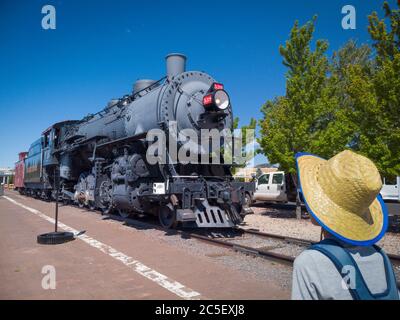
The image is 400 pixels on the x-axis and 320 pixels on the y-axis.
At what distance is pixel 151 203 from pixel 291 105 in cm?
643

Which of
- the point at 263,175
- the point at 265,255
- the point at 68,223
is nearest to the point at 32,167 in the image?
the point at 68,223

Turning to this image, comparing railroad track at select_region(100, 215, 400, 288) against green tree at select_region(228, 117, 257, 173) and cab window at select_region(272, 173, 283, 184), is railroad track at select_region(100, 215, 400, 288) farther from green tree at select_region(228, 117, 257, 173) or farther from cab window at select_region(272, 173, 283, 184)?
cab window at select_region(272, 173, 283, 184)

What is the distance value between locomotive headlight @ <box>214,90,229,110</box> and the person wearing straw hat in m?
6.59

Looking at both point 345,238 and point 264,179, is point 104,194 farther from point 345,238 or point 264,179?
point 345,238

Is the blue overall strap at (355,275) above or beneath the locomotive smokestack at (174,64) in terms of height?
beneath

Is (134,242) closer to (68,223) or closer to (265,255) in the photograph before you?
(265,255)

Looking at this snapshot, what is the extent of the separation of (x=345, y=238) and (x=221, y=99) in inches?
276

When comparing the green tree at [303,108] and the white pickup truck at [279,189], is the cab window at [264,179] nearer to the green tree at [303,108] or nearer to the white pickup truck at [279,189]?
the white pickup truck at [279,189]

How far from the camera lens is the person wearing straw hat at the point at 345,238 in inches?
60.9

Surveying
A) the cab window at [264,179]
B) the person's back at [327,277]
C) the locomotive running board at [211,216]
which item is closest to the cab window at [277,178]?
the cab window at [264,179]

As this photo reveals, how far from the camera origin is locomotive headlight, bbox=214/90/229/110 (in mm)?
8312

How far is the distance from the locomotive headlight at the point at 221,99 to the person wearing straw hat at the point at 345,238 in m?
6.59

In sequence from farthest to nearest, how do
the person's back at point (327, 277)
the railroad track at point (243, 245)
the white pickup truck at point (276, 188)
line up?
the white pickup truck at point (276, 188), the railroad track at point (243, 245), the person's back at point (327, 277)

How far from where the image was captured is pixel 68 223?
1088cm
